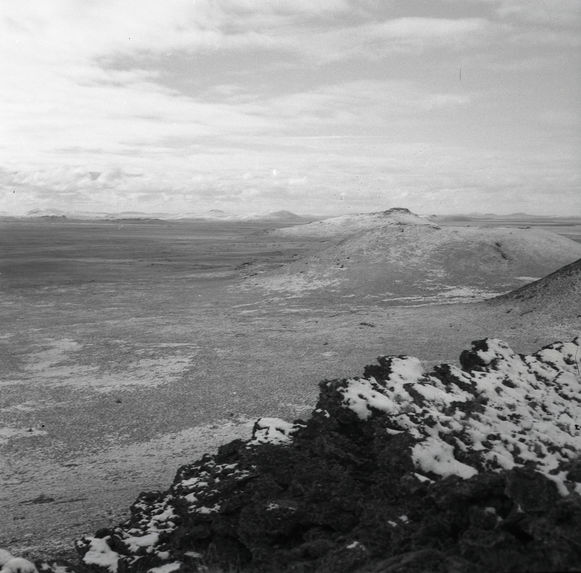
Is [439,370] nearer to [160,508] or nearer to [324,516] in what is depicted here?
[324,516]

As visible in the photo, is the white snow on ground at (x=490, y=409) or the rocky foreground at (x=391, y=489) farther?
the white snow on ground at (x=490, y=409)

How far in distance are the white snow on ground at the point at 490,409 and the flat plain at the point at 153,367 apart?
3289 mm

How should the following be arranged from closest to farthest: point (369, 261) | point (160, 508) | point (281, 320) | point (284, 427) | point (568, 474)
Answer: point (568, 474)
point (160, 508)
point (284, 427)
point (281, 320)
point (369, 261)

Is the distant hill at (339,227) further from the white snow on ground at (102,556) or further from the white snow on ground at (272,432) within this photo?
the white snow on ground at (102,556)

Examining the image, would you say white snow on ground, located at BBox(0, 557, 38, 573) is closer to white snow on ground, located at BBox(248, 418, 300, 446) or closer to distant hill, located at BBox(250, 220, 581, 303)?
white snow on ground, located at BBox(248, 418, 300, 446)

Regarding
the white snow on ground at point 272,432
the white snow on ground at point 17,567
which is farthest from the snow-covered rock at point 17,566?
the white snow on ground at point 272,432

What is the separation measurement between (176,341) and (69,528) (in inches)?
382

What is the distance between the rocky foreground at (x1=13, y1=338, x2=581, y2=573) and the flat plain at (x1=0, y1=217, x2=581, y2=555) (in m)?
1.44

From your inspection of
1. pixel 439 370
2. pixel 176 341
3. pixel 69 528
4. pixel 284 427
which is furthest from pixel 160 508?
pixel 176 341

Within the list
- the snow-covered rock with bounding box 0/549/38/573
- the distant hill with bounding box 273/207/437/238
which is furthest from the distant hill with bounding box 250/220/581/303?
the distant hill with bounding box 273/207/437/238

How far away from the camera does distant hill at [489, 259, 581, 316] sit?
16.6m

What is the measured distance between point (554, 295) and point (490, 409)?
12.5m

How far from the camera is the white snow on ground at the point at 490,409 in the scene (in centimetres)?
505

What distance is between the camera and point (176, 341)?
52.6ft
